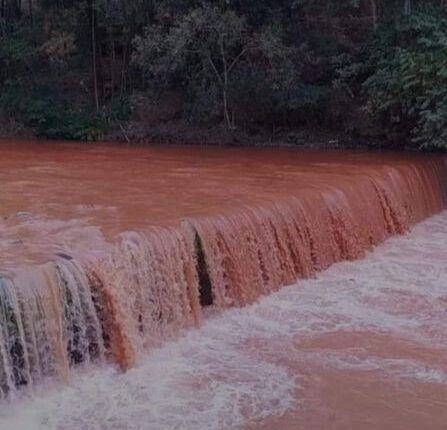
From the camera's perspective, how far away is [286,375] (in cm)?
612

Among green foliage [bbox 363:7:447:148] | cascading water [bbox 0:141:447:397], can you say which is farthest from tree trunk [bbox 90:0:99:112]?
green foliage [bbox 363:7:447:148]

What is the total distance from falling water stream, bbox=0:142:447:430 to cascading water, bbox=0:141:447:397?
0.02 metres

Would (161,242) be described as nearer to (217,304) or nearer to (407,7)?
(217,304)

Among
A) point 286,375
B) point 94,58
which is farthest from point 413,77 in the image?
point 286,375

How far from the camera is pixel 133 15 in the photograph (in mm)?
17531

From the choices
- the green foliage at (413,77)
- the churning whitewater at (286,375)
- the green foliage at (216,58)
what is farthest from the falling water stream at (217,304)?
the green foliage at (216,58)

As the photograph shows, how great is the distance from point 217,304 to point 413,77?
7509 millimetres

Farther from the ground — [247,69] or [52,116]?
[247,69]

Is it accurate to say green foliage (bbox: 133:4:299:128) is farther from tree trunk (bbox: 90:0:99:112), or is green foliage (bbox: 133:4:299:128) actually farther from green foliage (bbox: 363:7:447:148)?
tree trunk (bbox: 90:0:99:112)

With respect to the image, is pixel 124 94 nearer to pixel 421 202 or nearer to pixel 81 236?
pixel 421 202

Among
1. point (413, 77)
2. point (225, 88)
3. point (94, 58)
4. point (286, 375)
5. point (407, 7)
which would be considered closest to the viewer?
point (286, 375)

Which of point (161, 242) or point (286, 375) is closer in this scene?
point (286, 375)

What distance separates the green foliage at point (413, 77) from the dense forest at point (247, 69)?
23 millimetres

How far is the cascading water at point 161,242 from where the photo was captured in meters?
6.05
